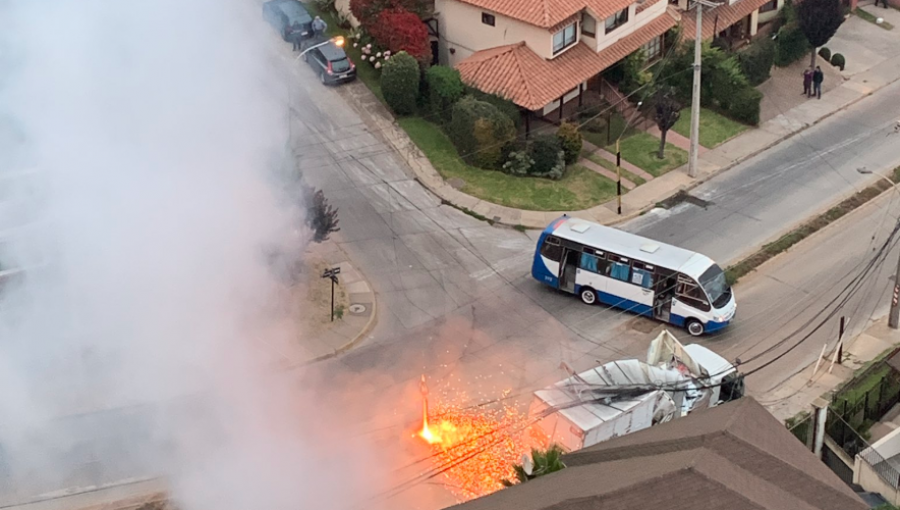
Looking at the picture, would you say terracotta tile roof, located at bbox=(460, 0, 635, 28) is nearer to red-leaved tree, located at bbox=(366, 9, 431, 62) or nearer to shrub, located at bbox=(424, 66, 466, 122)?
red-leaved tree, located at bbox=(366, 9, 431, 62)

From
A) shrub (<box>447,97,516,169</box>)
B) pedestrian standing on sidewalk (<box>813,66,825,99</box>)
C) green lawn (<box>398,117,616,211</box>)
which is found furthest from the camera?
pedestrian standing on sidewalk (<box>813,66,825,99</box>)

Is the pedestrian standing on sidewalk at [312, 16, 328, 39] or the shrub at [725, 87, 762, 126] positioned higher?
the pedestrian standing on sidewalk at [312, 16, 328, 39]

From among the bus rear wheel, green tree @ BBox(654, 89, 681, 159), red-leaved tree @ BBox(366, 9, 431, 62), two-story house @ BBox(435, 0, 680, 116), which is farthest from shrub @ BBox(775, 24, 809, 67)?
the bus rear wheel

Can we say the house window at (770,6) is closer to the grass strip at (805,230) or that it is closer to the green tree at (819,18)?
the green tree at (819,18)

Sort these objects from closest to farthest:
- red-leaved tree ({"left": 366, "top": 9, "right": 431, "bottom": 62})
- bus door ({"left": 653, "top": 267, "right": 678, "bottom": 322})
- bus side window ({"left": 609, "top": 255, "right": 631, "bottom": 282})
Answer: bus door ({"left": 653, "top": 267, "right": 678, "bottom": 322}) < bus side window ({"left": 609, "top": 255, "right": 631, "bottom": 282}) < red-leaved tree ({"left": 366, "top": 9, "right": 431, "bottom": 62})

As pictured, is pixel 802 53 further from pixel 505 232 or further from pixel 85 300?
pixel 85 300

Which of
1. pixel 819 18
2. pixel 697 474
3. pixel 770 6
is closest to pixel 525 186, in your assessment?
pixel 819 18

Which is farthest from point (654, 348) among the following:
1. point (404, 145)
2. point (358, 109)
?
point (358, 109)
